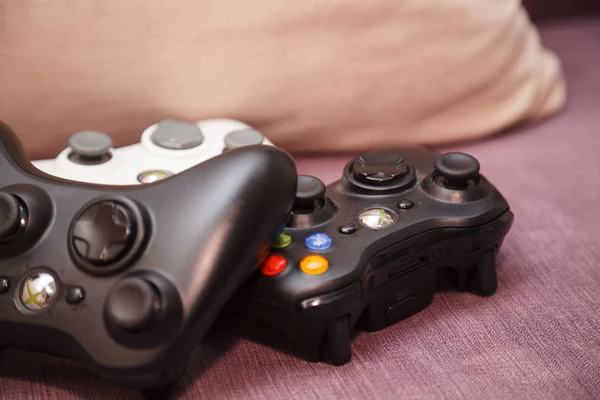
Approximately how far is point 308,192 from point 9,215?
0.23 m

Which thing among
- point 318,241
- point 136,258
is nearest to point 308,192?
point 318,241

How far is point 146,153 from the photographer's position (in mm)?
742

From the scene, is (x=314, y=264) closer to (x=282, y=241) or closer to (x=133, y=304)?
(x=282, y=241)

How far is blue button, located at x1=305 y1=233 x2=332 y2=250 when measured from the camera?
2.03 ft

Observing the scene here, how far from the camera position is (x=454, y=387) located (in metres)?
0.59

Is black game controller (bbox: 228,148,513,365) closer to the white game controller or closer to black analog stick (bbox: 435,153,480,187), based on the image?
black analog stick (bbox: 435,153,480,187)

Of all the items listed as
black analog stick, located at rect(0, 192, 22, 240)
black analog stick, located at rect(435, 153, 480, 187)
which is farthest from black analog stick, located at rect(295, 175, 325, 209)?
black analog stick, located at rect(0, 192, 22, 240)

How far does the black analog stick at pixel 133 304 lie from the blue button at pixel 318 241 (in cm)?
15

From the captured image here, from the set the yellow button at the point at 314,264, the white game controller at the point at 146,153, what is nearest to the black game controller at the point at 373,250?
the yellow button at the point at 314,264

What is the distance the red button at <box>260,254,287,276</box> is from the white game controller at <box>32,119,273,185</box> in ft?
0.49

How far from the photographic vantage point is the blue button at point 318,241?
618 mm

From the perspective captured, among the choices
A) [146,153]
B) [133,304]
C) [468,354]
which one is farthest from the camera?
[146,153]

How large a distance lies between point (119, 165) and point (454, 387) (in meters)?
0.35

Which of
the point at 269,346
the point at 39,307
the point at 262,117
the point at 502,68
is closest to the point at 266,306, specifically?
the point at 269,346
